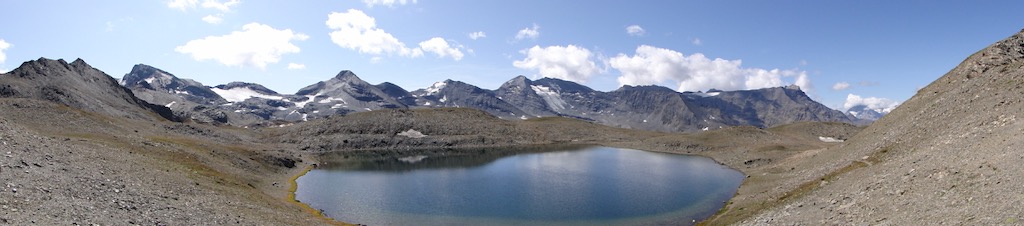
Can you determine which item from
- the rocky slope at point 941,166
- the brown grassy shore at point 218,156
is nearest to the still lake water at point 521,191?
the brown grassy shore at point 218,156

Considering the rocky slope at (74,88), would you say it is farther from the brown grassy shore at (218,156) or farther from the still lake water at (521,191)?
the still lake water at (521,191)

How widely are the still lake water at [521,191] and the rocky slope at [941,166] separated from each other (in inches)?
626

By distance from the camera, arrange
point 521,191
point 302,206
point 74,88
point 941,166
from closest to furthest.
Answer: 1. point 941,166
2. point 302,206
3. point 521,191
4. point 74,88

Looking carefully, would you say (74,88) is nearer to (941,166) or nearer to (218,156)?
(218,156)

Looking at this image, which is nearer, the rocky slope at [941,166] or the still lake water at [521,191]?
the rocky slope at [941,166]

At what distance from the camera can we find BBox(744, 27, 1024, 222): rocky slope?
85.3ft

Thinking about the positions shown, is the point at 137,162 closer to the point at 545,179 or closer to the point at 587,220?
the point at 587,220

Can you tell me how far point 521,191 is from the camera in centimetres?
7356

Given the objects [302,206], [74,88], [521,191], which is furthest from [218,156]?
[74,88]

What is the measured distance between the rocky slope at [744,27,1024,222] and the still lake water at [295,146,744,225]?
52.1 feet

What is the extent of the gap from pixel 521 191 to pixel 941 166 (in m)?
48.3

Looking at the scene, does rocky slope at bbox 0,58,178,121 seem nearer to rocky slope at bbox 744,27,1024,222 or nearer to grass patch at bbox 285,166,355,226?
grass patch at bbox 285,166,355,226

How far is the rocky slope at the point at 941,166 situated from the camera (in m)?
26.0

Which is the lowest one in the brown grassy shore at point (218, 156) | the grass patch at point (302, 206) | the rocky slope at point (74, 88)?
the grass patch at point (302, 206)
